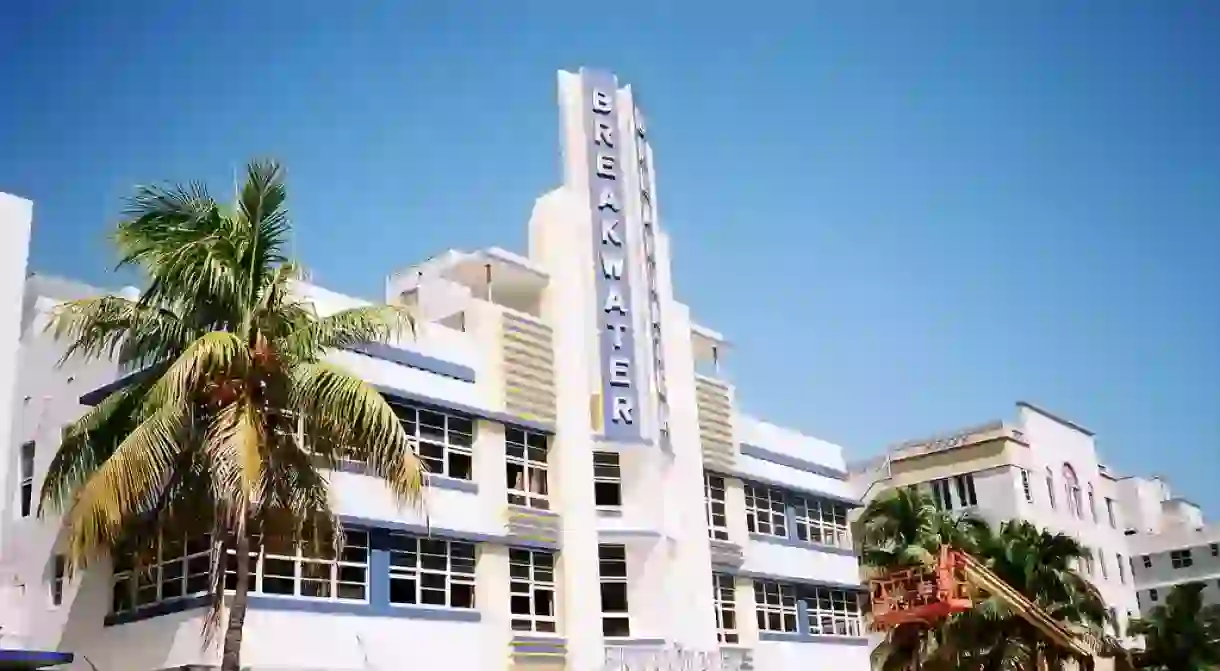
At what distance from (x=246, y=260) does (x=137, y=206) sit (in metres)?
2.05

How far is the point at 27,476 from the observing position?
28.2 m

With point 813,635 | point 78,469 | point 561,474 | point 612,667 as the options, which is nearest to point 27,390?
point 78,469

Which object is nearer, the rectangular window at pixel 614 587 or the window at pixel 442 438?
the window at pixel 442 438

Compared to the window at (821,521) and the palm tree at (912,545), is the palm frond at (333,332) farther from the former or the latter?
the window at (821,521)

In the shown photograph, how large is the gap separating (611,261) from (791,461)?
11.1m

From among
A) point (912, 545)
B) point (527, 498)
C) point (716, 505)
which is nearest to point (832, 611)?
point (912, 545)

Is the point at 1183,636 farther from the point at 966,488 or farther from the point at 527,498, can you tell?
the point at 527,498

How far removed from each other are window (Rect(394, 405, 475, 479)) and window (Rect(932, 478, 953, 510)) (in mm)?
30341

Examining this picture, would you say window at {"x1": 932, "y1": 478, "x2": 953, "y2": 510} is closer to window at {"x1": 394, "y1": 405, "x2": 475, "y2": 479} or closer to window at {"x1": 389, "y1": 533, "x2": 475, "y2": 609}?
window at {"x1": 394, "y1": 405, "x2": 475, "y2": 479}

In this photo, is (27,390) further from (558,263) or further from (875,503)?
(875,503)

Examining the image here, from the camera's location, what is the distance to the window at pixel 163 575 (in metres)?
24.6

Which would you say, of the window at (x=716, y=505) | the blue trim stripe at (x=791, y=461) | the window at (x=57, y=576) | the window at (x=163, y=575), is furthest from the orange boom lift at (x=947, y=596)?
the window at (x=57, y=576)

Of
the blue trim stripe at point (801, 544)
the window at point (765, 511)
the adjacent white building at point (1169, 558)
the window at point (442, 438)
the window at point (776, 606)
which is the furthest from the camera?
the adjacent white building at point (1169, 558)

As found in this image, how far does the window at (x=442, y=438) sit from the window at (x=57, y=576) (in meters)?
7.58
